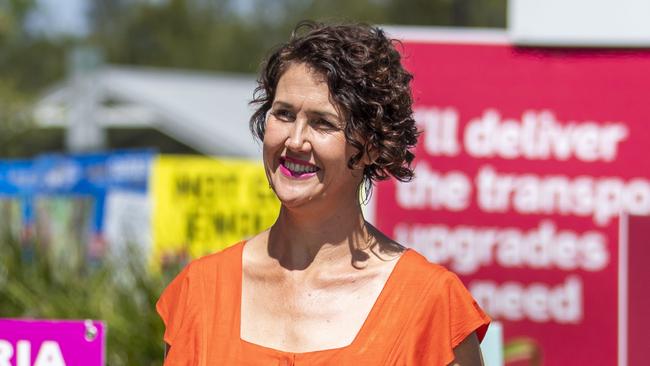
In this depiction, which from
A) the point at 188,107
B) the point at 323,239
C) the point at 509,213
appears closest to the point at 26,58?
the point at 188,107

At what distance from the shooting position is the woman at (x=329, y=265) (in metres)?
2.66

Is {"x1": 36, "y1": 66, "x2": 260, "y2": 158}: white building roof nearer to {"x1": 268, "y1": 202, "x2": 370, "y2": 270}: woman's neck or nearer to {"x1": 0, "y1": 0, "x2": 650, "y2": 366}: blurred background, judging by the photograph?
{"x1": 0, "y1": 0, "x2": 650, "y2": 366}: blurred background

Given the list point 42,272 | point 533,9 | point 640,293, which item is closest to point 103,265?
point 42,272

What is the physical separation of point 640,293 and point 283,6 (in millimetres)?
61971

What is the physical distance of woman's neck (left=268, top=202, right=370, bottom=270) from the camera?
2799 millimetres

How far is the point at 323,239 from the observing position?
9.22 ft

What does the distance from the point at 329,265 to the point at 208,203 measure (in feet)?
23.2

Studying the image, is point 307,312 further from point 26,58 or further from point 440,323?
point 26,58

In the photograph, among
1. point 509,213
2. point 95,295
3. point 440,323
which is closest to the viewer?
point 440,323

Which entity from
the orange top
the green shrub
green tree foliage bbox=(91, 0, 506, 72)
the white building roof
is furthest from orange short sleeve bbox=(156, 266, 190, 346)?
green tree foliage bbox=(91, 0, 506, 72)

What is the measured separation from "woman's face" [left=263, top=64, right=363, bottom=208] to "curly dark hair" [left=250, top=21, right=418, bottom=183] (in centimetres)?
2

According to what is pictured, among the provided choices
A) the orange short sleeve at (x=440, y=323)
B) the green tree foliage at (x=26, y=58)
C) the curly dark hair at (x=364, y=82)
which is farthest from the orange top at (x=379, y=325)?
the green tree foliage at (x=26, y=58)

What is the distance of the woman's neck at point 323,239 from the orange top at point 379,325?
115 mm

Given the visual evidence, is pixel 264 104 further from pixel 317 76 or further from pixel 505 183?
pixel 505 183
